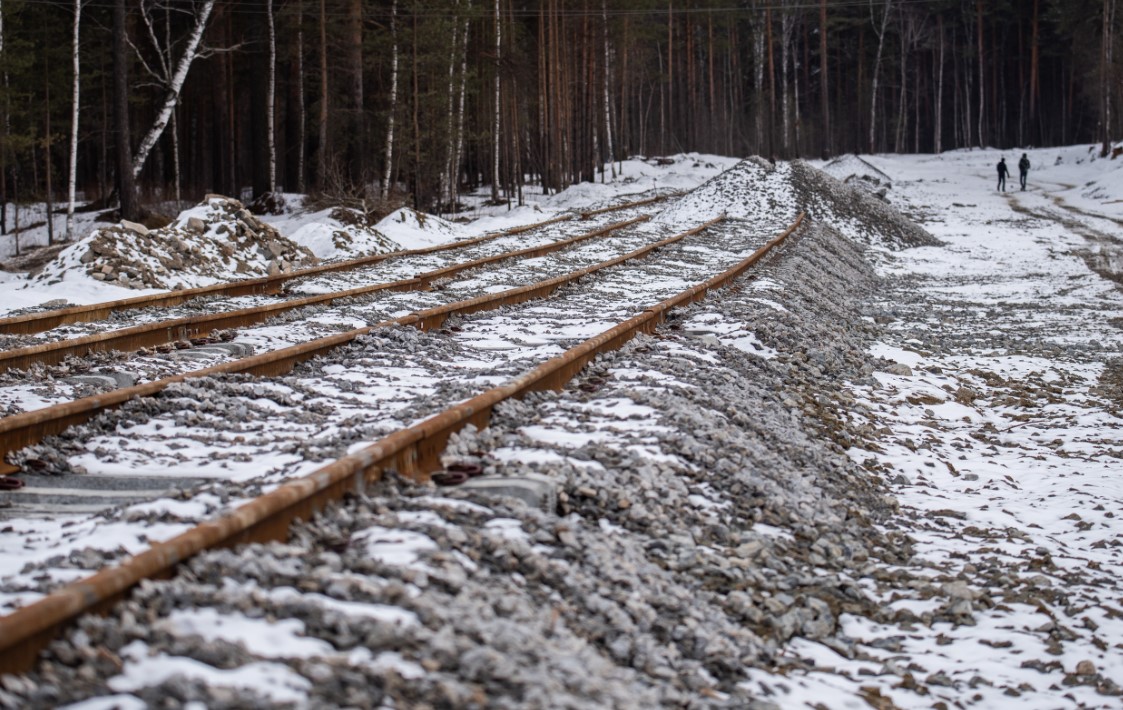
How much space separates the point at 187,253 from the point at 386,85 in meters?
24.1

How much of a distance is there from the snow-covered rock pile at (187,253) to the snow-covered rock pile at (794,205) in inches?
462

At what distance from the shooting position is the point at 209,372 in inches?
279

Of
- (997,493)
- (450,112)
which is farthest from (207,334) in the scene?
(450,112)

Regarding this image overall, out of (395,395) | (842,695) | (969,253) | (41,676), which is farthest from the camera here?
(969,253)

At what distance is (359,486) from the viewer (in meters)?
4.54

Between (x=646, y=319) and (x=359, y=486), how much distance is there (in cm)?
552

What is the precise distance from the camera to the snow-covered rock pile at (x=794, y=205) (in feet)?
87.4

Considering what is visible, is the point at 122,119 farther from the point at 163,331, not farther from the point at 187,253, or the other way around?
the point at 163,331

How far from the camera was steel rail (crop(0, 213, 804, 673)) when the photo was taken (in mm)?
2912

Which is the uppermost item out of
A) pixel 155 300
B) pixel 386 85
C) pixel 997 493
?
pixel 386 85

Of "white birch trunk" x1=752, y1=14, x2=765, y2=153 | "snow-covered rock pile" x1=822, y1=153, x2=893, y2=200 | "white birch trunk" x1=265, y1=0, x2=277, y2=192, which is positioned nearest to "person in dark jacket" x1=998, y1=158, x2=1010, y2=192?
"snow-covered rock pile" x1=822, y1=153, x2=893, y2=200

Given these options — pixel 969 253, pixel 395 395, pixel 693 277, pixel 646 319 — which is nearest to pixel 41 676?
pixel 395 395

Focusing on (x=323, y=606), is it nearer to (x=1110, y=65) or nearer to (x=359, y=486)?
(x=359, y=486)

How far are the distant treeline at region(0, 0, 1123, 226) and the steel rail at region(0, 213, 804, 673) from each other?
19885 mm
